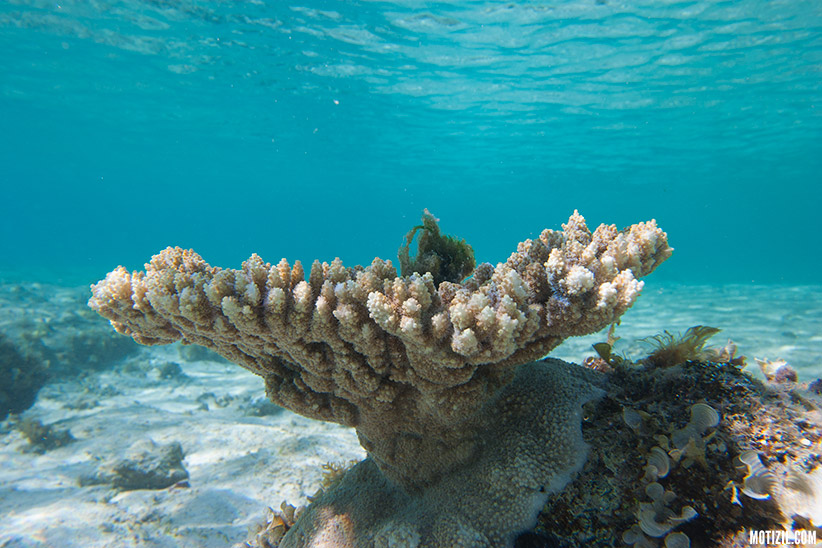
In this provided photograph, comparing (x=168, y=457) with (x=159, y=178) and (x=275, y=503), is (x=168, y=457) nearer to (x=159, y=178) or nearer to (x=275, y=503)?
(x=275, y=503)

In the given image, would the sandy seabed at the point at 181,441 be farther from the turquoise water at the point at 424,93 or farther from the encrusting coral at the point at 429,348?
the turquoise water at the point at 424,93

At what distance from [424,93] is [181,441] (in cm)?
2498

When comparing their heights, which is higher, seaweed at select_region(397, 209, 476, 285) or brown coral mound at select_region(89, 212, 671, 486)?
seaweed at select_region(397, 209, 476, 285)

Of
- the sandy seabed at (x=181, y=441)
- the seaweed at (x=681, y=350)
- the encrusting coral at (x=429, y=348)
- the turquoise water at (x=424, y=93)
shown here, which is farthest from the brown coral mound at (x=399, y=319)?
the turquoise water at (x=424, y=93)

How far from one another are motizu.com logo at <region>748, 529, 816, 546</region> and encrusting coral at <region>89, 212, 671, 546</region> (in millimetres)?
786

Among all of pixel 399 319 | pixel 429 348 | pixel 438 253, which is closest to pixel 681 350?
pixel 438 253

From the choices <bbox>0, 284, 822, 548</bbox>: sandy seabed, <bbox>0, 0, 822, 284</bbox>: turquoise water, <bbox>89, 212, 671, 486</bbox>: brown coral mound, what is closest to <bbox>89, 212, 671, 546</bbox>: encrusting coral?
<bbox>89, 212, 671, 486</bbox>: brown coral mound

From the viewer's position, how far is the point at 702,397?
2434mm

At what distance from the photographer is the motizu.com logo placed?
5.79 feet

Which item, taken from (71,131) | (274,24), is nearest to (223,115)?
(274,24)

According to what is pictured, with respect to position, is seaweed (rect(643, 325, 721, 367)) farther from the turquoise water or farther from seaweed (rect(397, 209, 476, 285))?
the turquoise water

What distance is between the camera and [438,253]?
3.28m

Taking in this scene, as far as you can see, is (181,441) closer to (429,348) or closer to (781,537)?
(429,348)

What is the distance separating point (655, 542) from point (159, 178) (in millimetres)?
87898
